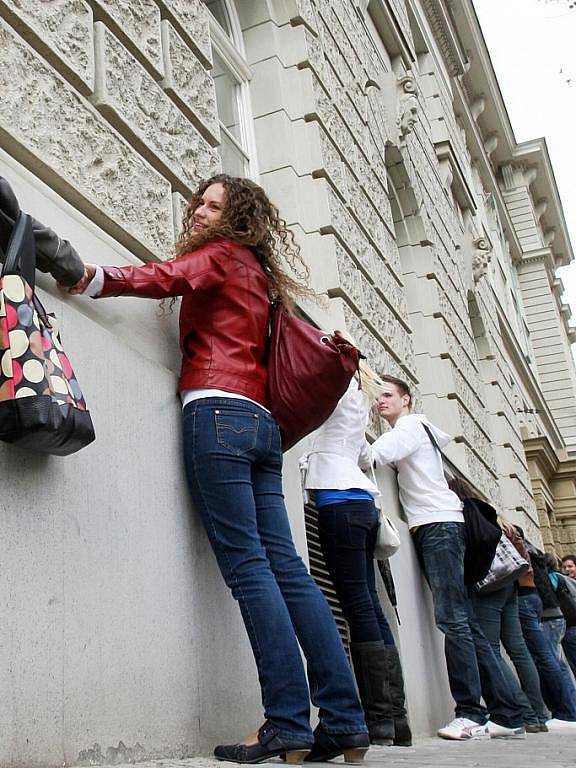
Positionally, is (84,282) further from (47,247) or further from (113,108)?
(113,108)

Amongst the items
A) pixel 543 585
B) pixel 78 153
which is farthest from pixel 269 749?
pixel 543 585

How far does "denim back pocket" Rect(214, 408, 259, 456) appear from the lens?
125 inches

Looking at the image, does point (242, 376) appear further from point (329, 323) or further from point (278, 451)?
point (329, 323)

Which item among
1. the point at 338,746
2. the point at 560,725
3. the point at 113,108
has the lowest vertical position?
the point at 560,725

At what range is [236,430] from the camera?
319 centimetres

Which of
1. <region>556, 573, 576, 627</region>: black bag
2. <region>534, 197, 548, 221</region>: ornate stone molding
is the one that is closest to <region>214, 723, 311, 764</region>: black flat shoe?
<region>556, 573, 576, 627</region>: black bag

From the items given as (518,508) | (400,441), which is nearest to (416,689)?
(400,441)

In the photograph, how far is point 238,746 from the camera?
9.43ft

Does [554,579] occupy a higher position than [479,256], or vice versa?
[479,256]

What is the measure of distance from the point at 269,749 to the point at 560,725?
17.2 feet

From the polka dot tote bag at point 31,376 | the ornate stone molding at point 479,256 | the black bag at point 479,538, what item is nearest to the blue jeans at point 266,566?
the polka dot tote bag at point 31,376

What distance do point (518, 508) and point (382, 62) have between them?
799cm

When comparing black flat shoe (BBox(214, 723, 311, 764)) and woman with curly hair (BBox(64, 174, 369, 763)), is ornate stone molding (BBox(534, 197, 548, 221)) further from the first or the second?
black flat shoe (BBox(214, 723, 311, 764))

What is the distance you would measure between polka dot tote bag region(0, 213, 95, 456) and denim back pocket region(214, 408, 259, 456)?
70 cm
